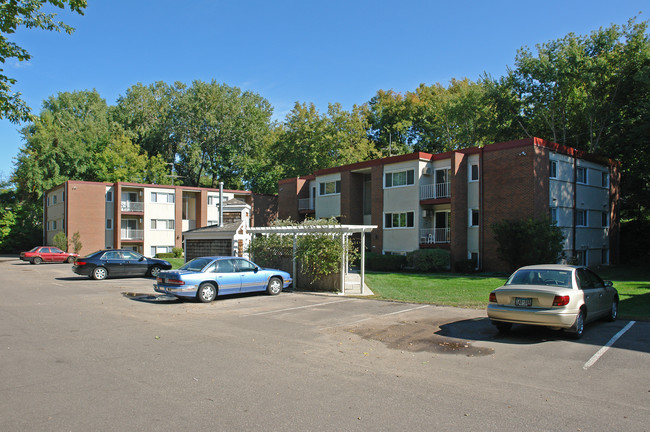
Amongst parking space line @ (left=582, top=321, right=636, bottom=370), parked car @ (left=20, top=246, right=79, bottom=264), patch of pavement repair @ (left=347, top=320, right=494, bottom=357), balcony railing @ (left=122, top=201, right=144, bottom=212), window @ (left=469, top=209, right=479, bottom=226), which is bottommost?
parked car @ (left=20, top=246, right=79, bottom=264)

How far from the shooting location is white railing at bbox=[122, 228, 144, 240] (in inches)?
1889

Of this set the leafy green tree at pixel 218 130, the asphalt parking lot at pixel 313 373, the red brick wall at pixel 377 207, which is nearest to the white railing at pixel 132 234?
the leafy green tree at pixel 218 130

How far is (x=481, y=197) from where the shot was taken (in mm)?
29438

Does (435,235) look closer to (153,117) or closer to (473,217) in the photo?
(473,217)

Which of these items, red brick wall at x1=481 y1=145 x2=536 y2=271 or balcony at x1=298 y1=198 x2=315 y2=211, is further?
balcony at x1=298 y1=198 x2=315 y2=211

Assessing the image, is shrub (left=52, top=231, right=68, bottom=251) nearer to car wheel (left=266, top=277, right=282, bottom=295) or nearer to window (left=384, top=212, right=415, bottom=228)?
window (left=384, top=212, right=415, bottom=228)

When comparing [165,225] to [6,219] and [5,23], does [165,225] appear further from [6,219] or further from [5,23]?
[5,23]

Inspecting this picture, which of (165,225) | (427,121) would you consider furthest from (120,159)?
(427,121)

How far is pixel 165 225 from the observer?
4981 cm

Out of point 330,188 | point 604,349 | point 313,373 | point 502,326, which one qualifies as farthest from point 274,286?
point 330,188

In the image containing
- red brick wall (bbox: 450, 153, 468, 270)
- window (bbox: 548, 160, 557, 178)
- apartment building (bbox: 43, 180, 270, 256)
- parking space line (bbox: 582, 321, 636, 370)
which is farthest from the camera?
apartment building (bbox: 43, 180, 270, 256)

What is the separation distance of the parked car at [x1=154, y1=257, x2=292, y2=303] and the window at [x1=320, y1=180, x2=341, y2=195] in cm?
2249

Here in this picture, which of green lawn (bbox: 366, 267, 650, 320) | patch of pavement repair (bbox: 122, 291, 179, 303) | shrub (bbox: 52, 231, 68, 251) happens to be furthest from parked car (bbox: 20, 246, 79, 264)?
green lawn (bbox: 366, 267, 650, 320)

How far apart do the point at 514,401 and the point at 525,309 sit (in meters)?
4.02
